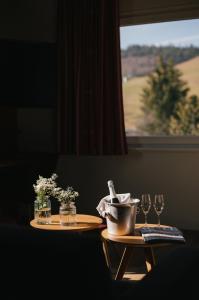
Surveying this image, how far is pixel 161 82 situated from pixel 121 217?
2.56 metres

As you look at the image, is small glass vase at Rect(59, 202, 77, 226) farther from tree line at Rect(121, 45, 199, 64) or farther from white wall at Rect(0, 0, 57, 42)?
white wall at Rect(0, 0, 57, 42)

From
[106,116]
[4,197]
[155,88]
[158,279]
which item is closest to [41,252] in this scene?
[158,279]

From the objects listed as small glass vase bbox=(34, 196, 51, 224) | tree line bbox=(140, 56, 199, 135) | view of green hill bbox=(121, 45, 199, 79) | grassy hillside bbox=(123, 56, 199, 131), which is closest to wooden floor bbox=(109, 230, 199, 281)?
small glass vase bbox=(34, 196, 51, 224)

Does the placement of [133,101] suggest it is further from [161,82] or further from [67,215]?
[67,215]

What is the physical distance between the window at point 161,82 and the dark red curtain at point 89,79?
0.32 m

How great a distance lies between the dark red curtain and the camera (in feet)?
15.4

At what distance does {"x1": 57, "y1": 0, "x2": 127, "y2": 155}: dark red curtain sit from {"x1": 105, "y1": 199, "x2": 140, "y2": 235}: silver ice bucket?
2019 mm

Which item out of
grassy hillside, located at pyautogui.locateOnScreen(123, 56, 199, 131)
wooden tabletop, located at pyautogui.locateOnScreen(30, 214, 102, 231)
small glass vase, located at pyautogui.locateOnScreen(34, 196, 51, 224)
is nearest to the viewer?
wooden tabletop, located at pyautogui.locateOnScreen(30, 214, 102, 231)

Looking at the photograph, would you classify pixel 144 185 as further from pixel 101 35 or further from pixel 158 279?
pixel 158 279

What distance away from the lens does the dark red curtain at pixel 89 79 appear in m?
4.69

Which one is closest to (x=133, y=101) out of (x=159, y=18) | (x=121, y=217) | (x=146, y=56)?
(x=146, y=56)

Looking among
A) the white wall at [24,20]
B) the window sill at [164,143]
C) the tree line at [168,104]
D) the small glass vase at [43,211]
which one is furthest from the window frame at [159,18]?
the small glass vase at [43,211]

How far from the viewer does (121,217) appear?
269cm

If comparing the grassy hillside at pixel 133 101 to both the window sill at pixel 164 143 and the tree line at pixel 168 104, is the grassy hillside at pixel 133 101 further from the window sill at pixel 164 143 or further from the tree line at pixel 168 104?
the window sill at pixel 164 143
